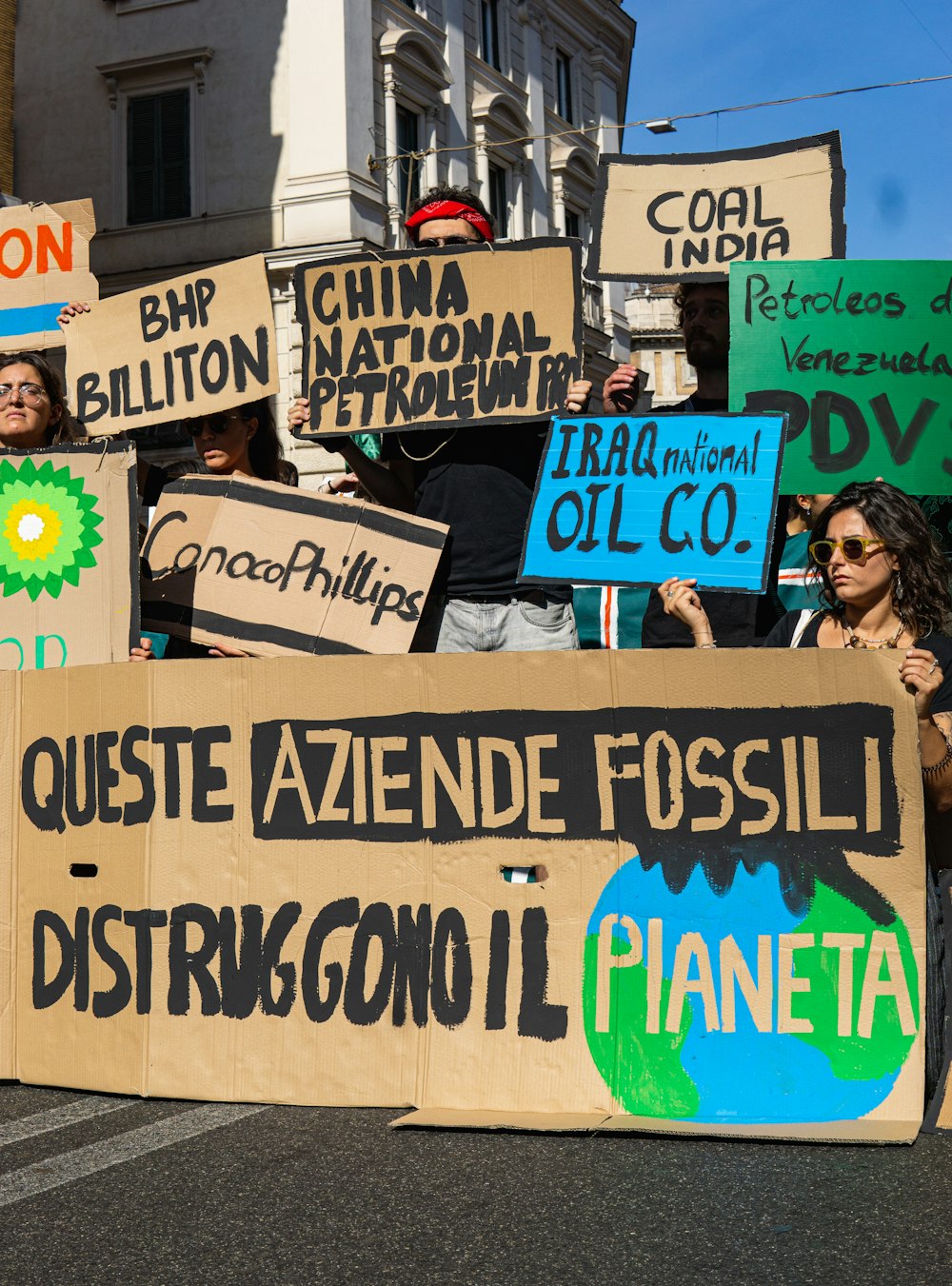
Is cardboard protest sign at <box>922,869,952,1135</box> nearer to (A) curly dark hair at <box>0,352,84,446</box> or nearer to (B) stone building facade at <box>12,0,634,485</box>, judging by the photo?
(A) curly dark hair at <box>0,352,84,446</box>

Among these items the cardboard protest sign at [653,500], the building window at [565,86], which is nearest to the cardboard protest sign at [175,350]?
the cardboard protest sign at [653,500]

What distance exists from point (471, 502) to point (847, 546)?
3.55 feet

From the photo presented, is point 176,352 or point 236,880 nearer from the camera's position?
point 236,880

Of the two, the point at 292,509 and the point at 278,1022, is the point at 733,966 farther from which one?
the point at 292,509

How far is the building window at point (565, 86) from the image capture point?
27562 millimetres

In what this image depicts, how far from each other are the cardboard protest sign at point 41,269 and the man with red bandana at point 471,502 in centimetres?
105

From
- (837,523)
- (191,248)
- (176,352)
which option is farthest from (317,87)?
(837,523)

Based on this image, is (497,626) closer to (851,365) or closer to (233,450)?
(233,450)

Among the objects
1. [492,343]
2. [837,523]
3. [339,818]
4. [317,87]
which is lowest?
[339,818]

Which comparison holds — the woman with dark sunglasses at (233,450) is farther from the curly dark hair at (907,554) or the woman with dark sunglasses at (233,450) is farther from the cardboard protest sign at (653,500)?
the curly dark hair at (907,554)

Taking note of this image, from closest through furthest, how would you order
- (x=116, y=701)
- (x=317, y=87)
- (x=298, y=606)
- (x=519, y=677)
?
(x=519, y=677) → (x=116, y=701) → (x=298, y=606) → (x=317, y=87)

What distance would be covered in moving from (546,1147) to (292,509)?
1881 millimetres

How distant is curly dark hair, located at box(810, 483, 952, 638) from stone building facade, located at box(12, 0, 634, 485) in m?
15.2

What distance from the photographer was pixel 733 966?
3.32 m
